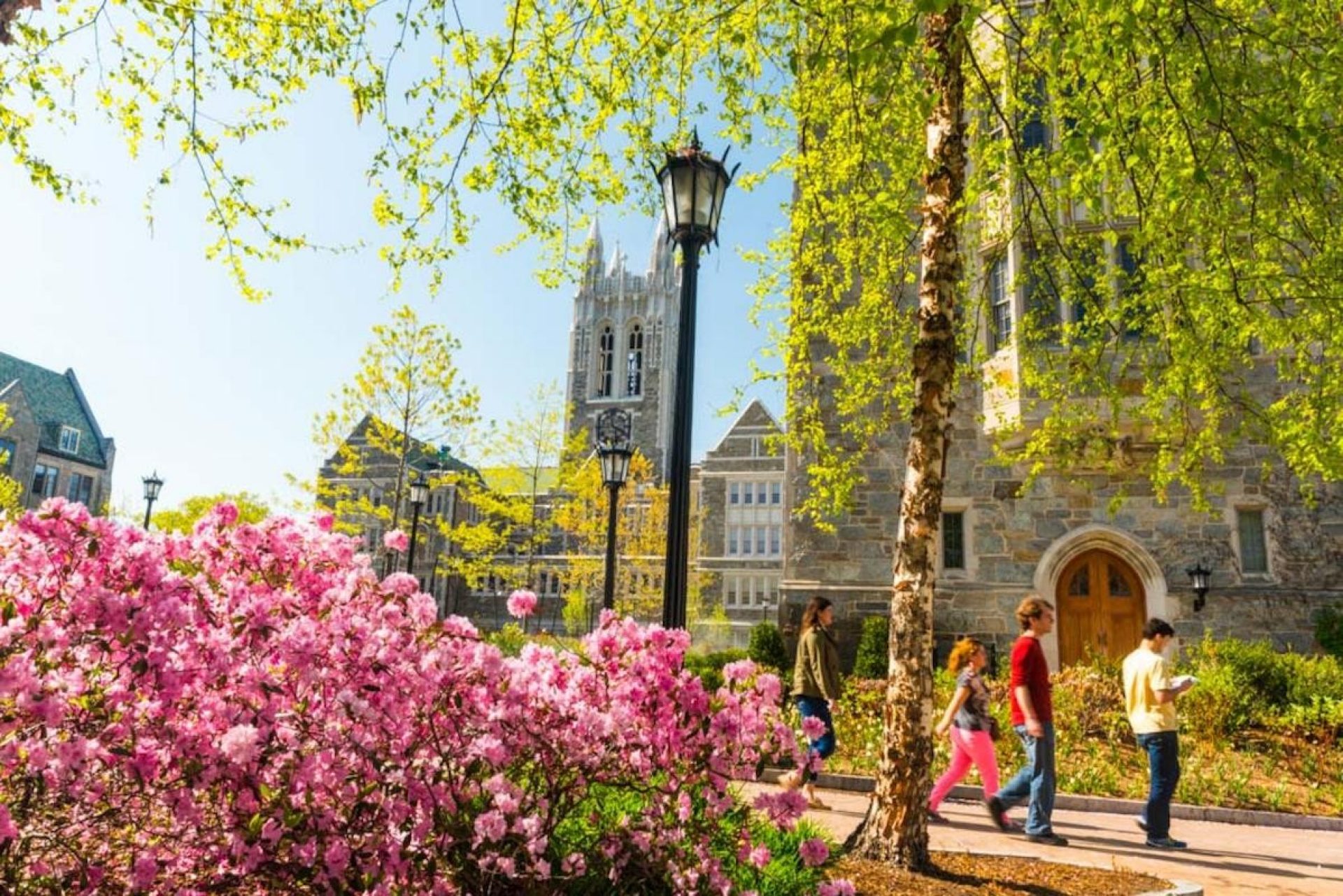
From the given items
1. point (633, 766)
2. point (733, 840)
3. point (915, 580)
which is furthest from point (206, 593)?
point (915, 580)

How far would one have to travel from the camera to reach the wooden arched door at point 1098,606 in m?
14.8

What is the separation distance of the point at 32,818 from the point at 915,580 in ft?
14.2

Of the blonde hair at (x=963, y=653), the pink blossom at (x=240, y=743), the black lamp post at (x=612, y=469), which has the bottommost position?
the pink blossom at (x=240, y=743)

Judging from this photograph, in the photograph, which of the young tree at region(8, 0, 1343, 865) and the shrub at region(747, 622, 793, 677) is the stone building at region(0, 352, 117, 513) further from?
the young tree at region(8, 0, 1343, 865)

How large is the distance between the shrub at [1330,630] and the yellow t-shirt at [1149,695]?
935 centimetres

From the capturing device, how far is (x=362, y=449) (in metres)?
52.0

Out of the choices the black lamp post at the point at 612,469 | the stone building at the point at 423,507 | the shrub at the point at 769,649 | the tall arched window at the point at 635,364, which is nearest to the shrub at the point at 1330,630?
the shrub at the point at 769,649

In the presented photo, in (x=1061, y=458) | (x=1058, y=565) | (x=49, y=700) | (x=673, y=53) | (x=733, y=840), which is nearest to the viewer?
(x=49, y=700)

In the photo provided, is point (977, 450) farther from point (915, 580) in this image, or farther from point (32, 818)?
point (32, 818)

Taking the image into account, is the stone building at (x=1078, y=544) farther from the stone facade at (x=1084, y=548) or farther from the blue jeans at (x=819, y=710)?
the blue jeans at (x=819, y=710)

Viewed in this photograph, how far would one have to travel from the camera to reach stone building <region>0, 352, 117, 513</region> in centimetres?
4291

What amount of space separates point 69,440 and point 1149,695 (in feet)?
181

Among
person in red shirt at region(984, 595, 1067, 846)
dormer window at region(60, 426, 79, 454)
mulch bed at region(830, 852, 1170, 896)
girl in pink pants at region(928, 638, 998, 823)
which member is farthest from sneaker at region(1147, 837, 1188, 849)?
dormer window at region(60, 426, 79, 454)

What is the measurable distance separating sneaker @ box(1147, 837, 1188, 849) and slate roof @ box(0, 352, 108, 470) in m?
52.7
